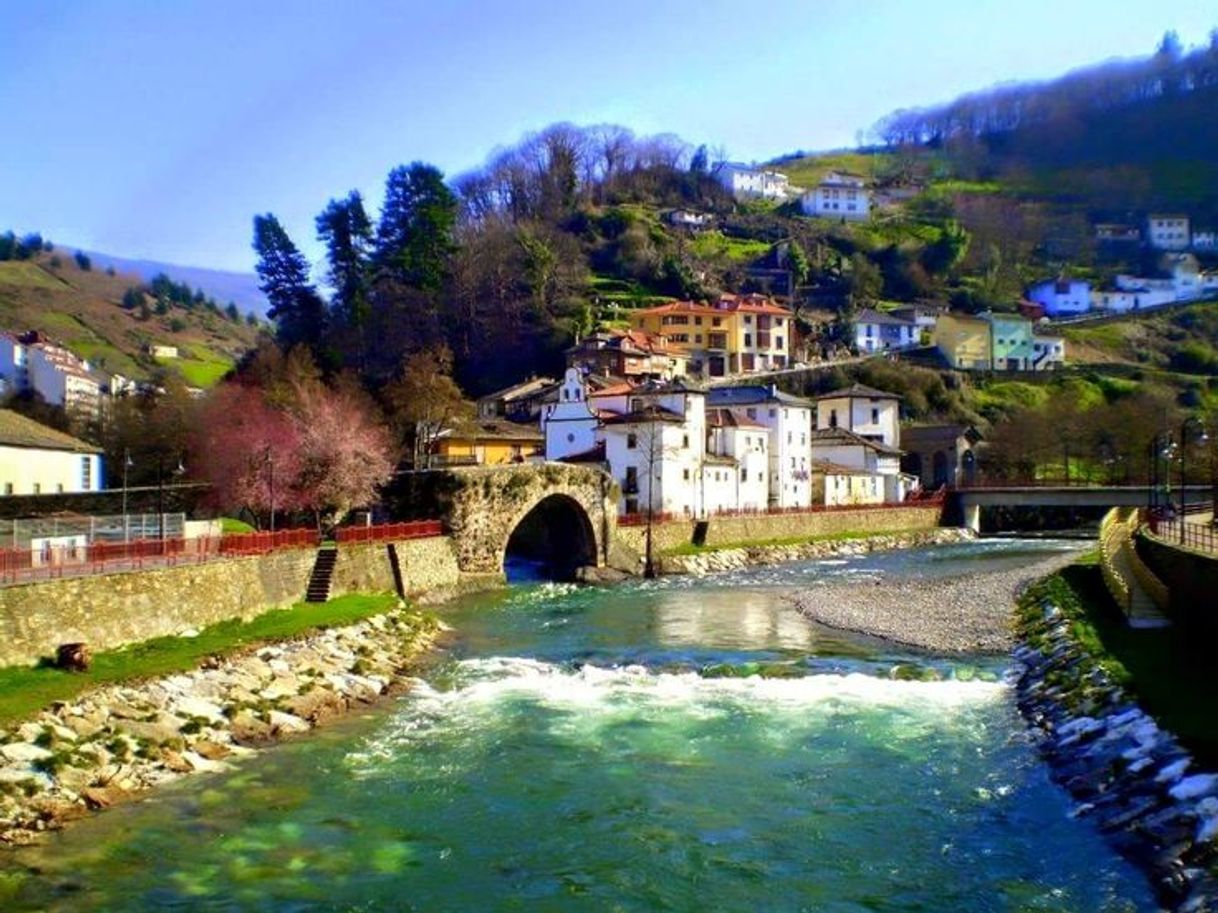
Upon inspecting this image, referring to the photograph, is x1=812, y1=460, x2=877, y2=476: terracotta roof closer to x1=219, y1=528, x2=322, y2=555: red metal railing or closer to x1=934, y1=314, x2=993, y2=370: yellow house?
x1=934, y1=314, x2=993, y2=370: yellow house

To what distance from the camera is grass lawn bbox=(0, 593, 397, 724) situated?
889 inches

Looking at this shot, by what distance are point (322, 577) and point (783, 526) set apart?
40.4 meters

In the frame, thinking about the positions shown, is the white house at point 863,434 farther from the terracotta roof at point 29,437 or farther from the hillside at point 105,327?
the hillside at point 105,327

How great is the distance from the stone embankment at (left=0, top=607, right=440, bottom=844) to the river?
854 mm

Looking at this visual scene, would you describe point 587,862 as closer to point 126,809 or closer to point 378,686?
point 126,809

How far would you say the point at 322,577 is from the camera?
40.6 meters

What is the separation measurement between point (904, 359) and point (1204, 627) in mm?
100528

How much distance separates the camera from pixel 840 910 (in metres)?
15.0

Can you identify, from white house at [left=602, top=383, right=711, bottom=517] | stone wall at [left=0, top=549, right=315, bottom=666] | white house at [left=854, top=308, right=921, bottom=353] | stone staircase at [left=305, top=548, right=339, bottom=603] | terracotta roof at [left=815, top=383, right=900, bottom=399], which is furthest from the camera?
white house at [left=854, top=308, right=921, bottom=353]

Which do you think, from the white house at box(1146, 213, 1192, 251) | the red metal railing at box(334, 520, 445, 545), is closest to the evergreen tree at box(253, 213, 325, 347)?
the red metal railing at box(334, 520, 445, 545)

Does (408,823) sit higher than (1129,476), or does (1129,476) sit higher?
(1129,476)

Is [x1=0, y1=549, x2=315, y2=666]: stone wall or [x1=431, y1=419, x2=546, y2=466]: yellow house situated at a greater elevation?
[x1=431, y1=419, x2=546, y2=466]: yellow house

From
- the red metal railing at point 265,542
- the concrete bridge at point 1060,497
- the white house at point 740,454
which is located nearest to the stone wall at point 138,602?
the red metal railing at point 265,542

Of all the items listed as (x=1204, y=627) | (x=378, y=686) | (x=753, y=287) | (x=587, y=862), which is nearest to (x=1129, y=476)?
(x=753, y=287)
